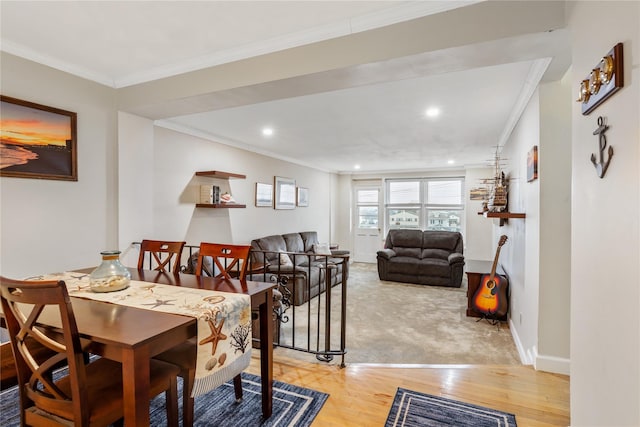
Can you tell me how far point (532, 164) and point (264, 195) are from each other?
420 cm

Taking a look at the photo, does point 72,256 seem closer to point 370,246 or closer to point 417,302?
point 417,302

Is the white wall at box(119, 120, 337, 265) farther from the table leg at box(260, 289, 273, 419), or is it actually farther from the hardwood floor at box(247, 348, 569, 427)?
the hardwood floor at box(247, 348, 569, 427)

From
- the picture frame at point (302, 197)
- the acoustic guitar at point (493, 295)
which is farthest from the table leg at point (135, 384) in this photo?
the picture frame at point (302, 197)

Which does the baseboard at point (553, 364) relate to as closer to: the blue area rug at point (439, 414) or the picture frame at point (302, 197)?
the blue area rug at point (439, 414)

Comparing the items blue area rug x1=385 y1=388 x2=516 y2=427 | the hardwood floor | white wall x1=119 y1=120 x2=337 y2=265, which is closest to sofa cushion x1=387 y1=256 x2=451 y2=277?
white wall x1=119 y1=120 x2=337 y2=265

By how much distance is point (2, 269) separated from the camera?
224 cm

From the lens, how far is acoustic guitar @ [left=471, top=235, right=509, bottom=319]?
157 inches

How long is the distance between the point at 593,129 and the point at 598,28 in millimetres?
382

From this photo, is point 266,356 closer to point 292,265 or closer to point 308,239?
point 292,265

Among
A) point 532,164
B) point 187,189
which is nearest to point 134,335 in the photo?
point 532,164

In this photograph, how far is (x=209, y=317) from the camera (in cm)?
145

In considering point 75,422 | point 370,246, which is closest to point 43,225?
point 75,422

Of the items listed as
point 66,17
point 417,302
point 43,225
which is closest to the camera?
point 66,17

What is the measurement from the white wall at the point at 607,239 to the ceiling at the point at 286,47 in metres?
0.50
